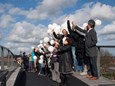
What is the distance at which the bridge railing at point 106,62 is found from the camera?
14387 mm

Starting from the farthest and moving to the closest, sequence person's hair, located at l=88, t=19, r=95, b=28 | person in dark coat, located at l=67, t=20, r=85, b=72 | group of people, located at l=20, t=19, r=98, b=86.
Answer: person in dark coat, located at l=67, t=20, r=85, b=72, person's hair, located at l=88, t=19, r=95, b=28, group of people, located at l=20, t=19, r=98, b=86

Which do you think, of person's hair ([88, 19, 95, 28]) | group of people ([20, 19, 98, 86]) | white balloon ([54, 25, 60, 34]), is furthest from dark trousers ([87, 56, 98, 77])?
white balloon ([54, 25, 60, 34])

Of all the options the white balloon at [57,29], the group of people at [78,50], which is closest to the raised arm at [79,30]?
the group of people at [78,50]

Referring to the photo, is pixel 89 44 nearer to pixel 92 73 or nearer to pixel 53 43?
pixel 92 73

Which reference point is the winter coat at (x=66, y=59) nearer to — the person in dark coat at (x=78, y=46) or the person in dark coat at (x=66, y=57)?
the person in dark coat at (x=66, y=57)

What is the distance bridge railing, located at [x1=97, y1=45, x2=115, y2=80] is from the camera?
47.2 ft

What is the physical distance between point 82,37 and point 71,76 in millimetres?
1500

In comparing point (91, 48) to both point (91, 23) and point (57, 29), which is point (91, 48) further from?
point (57, 29)

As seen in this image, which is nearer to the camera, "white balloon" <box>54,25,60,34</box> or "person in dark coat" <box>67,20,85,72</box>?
"person in dark coat" <box>67,20,85,72</box>

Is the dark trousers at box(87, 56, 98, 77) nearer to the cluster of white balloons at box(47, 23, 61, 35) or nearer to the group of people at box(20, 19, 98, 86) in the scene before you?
the group of people at box(20, 19, 98, 86)

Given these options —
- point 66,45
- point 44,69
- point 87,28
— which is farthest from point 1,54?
point 44,69

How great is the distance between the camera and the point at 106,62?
14656 millimetres

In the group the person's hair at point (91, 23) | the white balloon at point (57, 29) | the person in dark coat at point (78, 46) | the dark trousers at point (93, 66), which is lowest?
the dark trousers at point (93, 66)

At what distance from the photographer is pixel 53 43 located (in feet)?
59.3
